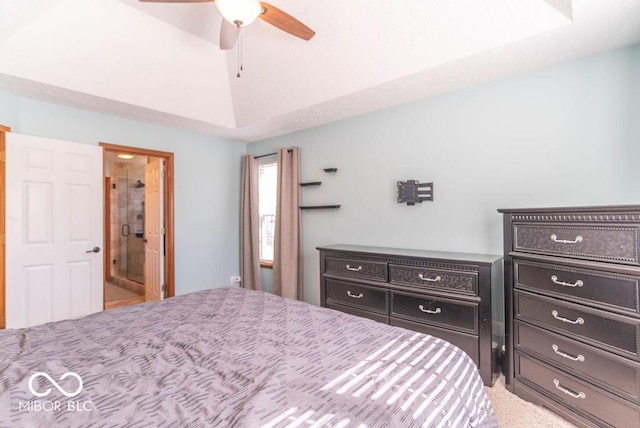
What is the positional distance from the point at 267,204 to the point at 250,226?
40 cm

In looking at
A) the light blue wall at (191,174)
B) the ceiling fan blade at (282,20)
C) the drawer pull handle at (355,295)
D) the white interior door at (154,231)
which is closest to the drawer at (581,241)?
the drawer pull handle at (355,295)

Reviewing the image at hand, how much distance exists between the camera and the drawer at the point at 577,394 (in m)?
1.59

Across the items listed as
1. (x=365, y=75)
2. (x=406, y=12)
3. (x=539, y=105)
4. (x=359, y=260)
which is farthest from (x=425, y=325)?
(x=406, y=12)

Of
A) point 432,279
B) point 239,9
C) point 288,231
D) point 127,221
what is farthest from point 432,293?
point 127,221

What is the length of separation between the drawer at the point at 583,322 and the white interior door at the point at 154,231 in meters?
3.89

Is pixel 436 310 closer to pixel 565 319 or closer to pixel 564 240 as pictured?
pixel 565 319

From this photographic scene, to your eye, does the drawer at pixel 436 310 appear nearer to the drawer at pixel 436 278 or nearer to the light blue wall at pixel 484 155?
the drawer at pixel 436 278

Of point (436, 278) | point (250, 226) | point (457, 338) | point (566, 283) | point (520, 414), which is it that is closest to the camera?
point (566, 283)

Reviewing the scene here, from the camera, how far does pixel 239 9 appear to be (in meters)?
1.73

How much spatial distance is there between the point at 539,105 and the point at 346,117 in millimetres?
1858

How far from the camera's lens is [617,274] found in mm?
1623

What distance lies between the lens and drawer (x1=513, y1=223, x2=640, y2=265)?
1.60m

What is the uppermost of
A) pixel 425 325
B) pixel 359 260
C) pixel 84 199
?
pixel 84 199

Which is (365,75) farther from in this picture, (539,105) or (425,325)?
(425,325)
